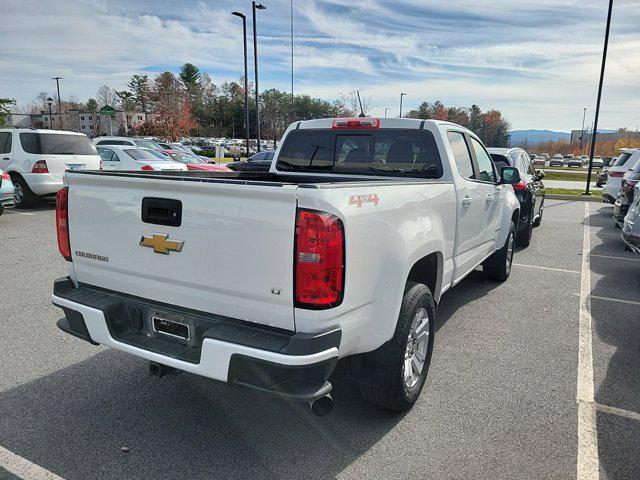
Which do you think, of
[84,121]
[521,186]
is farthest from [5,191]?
[84,121]

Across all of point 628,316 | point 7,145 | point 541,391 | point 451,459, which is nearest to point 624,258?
point 628,316

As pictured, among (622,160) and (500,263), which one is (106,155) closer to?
(500,263)

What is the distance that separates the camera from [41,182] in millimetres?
11414

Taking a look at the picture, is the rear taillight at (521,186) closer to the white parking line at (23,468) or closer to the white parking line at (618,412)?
the white parking line at (618,412)

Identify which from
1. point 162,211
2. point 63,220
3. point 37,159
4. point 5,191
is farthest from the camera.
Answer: point 37,159

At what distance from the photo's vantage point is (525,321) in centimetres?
516

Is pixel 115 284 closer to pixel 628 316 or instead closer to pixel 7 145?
pixel 628 316

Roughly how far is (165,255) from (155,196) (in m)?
0.34

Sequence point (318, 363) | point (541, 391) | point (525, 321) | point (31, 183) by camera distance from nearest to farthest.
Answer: point (318, 363)
point (541, 391)
point (525, 321)
point (31, 183)

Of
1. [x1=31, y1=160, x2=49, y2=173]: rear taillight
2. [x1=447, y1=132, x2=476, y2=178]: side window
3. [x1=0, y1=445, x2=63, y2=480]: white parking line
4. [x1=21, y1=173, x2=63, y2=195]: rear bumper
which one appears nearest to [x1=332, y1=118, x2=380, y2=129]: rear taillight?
[x1=447, y1=132, x2=476, y2=178]: side window

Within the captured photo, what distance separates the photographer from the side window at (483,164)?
17.0 feet

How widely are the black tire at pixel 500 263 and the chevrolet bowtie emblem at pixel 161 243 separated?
189 inches

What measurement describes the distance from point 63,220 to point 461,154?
3.45 meters

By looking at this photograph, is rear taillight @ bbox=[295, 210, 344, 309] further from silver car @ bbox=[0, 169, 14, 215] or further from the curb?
the curb
